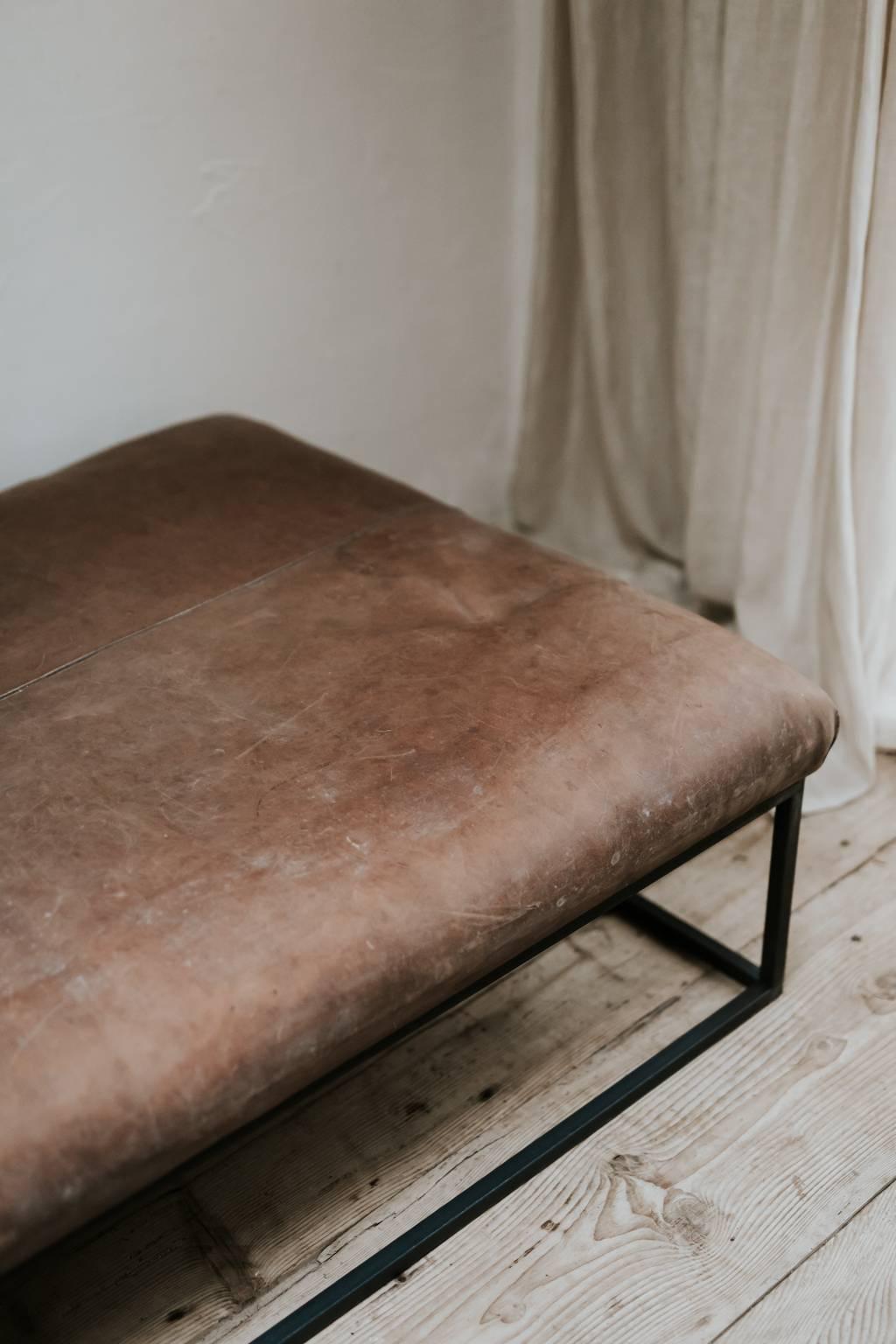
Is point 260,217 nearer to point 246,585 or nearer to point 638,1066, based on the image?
point 246,585

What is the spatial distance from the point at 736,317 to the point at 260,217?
590 mm

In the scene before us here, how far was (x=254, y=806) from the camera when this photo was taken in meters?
0.96

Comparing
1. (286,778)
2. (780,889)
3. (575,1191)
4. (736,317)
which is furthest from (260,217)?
(575,1191)

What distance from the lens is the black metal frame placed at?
100 centimetres

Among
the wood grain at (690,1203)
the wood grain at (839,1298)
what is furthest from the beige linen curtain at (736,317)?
the wood grain at (839,1298)

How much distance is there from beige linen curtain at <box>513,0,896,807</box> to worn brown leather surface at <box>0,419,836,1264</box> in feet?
1.46

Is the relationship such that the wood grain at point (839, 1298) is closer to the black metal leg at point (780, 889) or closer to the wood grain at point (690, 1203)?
the wood grain at point (690, 1203)

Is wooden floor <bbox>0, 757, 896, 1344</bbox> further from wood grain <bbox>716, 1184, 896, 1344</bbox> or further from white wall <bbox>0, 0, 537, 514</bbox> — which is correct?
white wall <bbox>0, 0, 537, 514</bbox>

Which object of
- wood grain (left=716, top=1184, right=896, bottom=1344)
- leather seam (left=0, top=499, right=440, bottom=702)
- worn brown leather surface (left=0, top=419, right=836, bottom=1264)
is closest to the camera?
worn brown leather surface (left=0, top=419, right=836, bottom=1264)

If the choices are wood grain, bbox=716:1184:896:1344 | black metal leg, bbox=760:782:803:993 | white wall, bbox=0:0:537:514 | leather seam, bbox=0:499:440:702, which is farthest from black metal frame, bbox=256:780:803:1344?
white wall, bbox=0:0:537:514

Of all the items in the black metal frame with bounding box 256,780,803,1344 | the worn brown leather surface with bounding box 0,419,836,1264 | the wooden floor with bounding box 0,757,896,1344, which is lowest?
the wooden floor with bounding box 0,757,896,1344

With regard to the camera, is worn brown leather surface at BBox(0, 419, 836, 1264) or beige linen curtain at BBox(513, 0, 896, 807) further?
beige linen curtain at BBox(513, 0, 896, 807)

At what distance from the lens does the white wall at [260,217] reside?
56.2 inches

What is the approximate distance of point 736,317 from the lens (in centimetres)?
159
